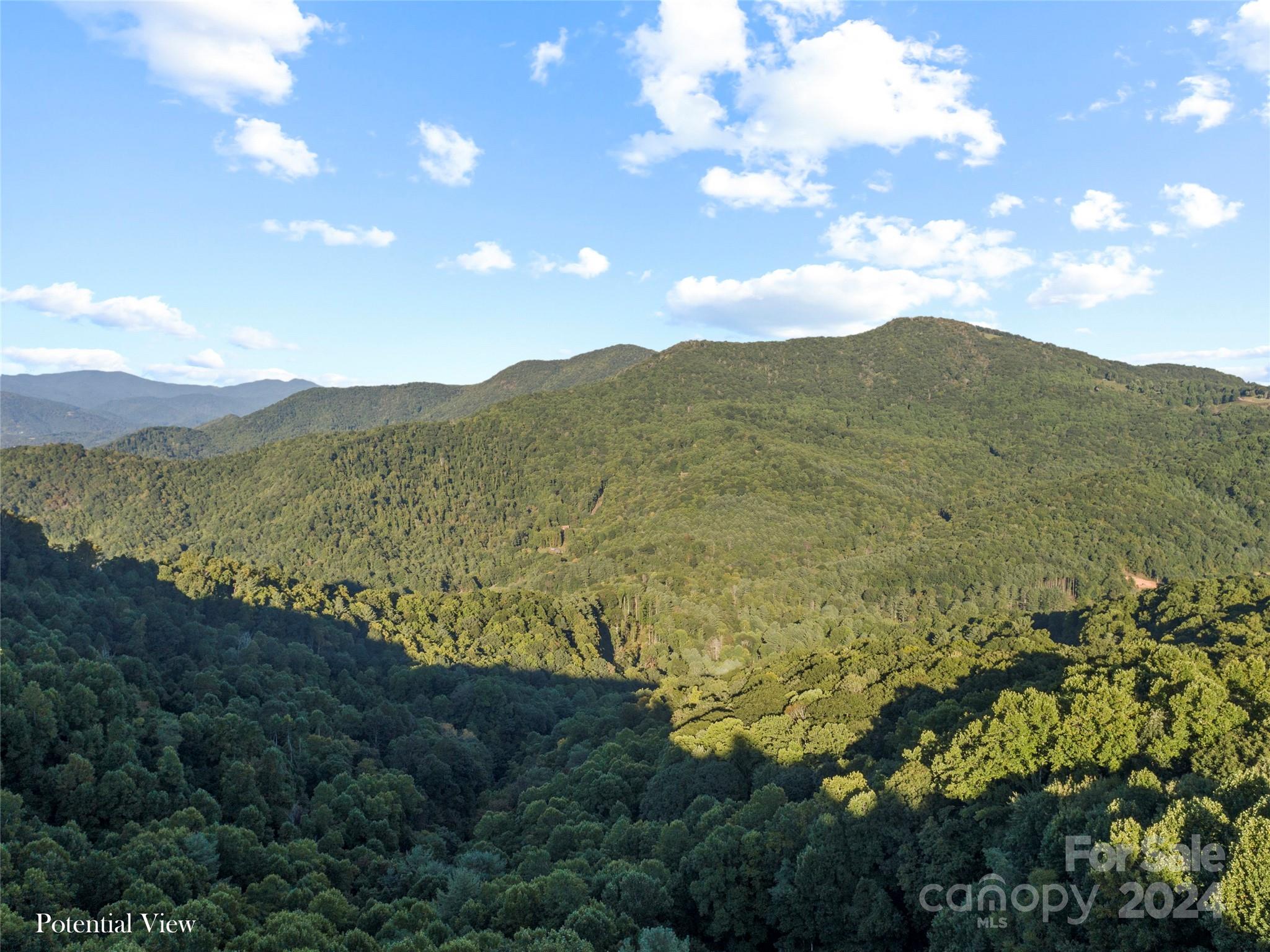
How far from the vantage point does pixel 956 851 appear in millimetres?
25688

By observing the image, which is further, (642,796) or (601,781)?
(601,781)

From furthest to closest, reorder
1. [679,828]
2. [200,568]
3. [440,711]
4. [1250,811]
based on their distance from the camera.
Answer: [200,568] < [440,711] < [679,828] < [1250,811]

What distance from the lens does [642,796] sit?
4578 centimetres

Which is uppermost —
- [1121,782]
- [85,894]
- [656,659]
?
[1121,782]

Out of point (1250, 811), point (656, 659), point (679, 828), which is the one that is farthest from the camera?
point (656, 659)

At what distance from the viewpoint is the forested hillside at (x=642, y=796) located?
71.6 ft

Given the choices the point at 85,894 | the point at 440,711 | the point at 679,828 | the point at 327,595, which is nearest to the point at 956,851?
the point at 679,828

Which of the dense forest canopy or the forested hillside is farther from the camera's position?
the forested hillside

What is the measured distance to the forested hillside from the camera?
21812 mm

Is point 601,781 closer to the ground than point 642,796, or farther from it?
farther from it

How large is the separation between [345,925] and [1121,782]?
29096mm

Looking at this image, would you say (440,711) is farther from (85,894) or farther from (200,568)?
(85,894)

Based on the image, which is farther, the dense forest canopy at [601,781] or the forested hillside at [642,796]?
the forested hillside at [642,796]

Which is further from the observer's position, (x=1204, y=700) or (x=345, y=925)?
(x=345, y=925)
